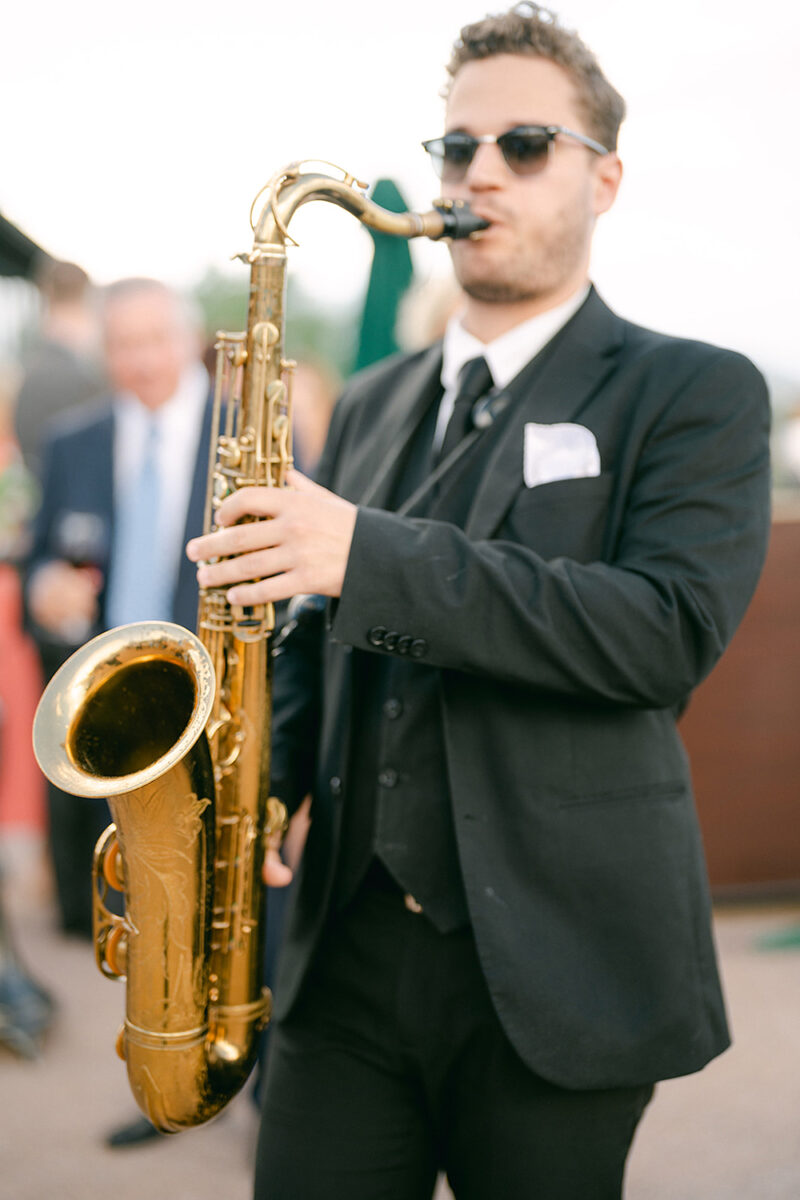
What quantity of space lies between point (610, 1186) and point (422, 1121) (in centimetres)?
31

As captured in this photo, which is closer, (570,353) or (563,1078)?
(563,1078)

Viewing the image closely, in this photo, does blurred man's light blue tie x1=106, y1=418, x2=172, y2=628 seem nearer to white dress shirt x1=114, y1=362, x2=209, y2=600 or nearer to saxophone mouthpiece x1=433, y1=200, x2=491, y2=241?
white dress shirt x1=114, y1=362, x2=209, y2=600

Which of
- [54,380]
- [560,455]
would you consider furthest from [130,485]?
[560,455]

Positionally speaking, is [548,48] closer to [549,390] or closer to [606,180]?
[606,180]

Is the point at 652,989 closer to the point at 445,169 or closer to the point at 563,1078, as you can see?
the point at 563,1078

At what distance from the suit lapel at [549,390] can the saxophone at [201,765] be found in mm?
248

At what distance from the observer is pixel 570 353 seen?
1830mm

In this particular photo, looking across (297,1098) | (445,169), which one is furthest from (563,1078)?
(445,169)

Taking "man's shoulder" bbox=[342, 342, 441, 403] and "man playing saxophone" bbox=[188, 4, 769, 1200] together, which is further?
"man's shoulder" bbox=[342, 342, 441, 403]

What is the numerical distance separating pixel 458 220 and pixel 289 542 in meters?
0.65

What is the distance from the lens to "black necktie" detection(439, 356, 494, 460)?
6.23ft

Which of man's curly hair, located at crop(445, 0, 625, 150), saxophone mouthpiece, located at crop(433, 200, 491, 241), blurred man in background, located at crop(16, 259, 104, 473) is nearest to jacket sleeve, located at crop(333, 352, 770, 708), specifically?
saxophone mouthpiece, located at crop(433, 200, 491, 241)

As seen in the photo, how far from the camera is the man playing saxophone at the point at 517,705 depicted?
1562 millimetres

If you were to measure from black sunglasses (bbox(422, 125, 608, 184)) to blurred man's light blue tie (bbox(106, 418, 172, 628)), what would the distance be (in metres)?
2.34
